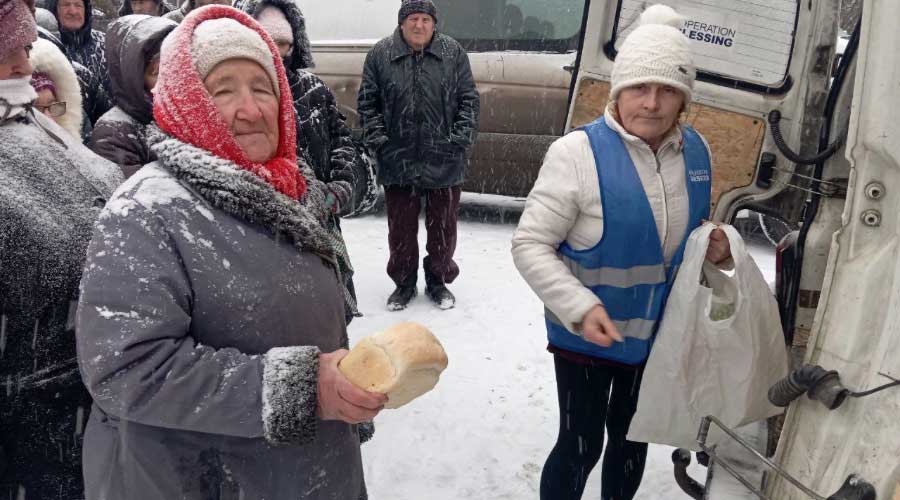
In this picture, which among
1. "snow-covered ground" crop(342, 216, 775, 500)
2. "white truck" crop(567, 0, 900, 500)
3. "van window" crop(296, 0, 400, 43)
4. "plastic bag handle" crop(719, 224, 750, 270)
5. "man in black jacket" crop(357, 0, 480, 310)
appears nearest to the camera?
"white truck" crop(567, 0, 900, 500)

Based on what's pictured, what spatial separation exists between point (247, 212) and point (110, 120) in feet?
4.43

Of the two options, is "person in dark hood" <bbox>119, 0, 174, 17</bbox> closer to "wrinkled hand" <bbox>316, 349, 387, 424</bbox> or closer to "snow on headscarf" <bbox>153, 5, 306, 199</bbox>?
"snow on headscarf" <bbox>153, 5, 306, 199</bbox>

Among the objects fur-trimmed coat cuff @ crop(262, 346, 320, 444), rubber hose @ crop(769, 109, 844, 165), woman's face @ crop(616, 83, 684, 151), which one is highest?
woman's face @ crop(616, 83, 684, 151)

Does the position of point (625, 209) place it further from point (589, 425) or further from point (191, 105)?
point (191, 105)

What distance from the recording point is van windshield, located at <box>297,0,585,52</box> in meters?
6.14

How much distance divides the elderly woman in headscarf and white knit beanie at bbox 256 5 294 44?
1866mm

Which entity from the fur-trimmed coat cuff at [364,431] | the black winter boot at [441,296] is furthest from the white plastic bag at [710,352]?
the black winter boot at [441,296]

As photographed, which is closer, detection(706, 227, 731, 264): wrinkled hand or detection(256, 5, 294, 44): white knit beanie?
detection(706, 227, 731, 264): wrinkled hand

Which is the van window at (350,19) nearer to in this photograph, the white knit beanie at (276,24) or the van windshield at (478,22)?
the van windshield at (478,22)

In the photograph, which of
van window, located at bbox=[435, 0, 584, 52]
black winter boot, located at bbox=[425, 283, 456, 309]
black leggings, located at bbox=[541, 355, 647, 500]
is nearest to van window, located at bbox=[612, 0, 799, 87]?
black leggings, located at bbox=[541, 355, 647, 500]

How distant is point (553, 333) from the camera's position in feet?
7.36

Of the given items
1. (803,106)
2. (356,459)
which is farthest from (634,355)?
(803,106)

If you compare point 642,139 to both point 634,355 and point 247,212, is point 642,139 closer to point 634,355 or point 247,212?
point 634,355

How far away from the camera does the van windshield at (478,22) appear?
614 cm
